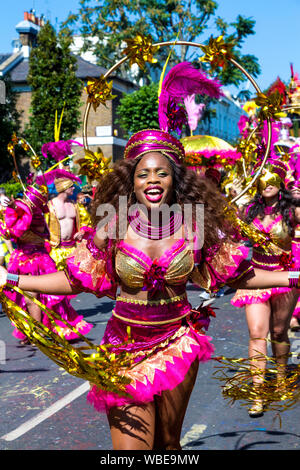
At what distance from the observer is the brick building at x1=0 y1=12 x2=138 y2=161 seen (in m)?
34.3

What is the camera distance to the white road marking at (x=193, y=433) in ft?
14.1

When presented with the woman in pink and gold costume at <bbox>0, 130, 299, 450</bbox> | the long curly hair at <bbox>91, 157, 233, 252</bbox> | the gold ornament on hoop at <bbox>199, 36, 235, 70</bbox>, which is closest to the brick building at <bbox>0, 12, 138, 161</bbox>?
the gold ornament on hoop at <bbox>199, 36, 235, 70</bbox>

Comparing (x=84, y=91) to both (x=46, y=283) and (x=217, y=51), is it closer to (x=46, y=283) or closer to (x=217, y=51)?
(x=217, y=51)

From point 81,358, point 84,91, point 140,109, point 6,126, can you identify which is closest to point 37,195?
point 81,358

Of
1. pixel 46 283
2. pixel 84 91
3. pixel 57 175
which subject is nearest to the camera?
pixel 46 283

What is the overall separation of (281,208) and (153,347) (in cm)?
277

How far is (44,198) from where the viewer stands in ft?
23.9

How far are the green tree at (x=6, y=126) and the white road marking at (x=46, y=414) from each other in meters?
25.2

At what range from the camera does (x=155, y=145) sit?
3.40 meters

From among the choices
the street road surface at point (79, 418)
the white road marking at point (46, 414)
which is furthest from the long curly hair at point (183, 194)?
the white road marking at point (46, 414)

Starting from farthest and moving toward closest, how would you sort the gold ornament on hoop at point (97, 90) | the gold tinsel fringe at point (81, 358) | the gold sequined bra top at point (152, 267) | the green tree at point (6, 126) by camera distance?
1. the green tree at point (6, 126)
2. the gold ornament on hoop at point (97, 90)
3. the gold sequined bra top at point (152, 267)
4. the gold tinsel fringe at point (81, 358)

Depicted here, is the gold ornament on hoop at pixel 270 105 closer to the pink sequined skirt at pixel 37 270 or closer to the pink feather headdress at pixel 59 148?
the pink feather headdress at pixel 59 148

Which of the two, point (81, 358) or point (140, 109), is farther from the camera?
point (140, 109)
